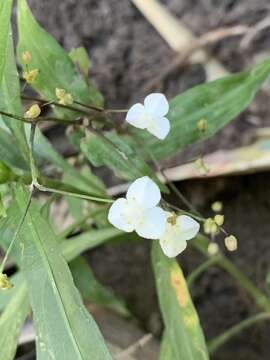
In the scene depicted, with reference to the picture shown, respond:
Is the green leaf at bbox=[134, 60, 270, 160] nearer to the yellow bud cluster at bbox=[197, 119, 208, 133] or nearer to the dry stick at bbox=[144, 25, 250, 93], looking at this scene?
the yellow bud cluster at bbox=[197, 119, 208, 133]

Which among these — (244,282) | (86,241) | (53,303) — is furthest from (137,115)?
(244,282)

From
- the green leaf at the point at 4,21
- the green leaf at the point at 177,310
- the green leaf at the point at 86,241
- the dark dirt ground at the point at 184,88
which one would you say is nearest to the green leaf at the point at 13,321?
the green leaf at the point at 86,241

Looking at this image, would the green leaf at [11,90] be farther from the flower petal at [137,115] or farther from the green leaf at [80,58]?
the green leaf at [80,58]

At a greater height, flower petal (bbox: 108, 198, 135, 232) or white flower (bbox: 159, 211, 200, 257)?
flower petal (bbox: 108, 198, 135, 232)

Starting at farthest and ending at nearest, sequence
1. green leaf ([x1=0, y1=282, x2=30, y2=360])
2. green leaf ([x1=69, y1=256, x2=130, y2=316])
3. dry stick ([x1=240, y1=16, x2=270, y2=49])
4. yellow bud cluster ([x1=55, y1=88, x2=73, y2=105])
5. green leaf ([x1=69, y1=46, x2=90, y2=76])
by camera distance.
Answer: dry stick ([x1=240, y1=16, x2=270, y2=49]), green leaf ([x1=69, y1=256, x2=130, y2=316]), green leaf ([x1=69, y1=46, x2=90, y2=76]), green leaf ([x1=0, y1=282, x2=30, y2=360]), yellow bud cluster ([x1=55, y1=88, x2=73, y2=105])

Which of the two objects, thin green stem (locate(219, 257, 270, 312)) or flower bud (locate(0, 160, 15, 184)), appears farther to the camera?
thin green stem (locate(219, 257, 270, 312))

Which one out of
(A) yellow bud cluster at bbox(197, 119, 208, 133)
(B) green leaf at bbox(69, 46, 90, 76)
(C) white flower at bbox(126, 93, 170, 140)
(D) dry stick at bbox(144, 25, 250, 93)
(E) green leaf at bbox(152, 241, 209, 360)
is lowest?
(E) green leaf at bbox(152, 241, 209, 360)

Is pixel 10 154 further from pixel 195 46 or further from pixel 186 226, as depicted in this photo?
pixel 195 46

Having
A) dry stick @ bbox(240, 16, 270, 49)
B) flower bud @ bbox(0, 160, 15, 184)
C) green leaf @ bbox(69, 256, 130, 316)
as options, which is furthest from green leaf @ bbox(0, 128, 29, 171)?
dry stick @ bbox(240, 16, 270, 49)

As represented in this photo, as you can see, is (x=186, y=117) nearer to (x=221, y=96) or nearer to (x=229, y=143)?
(x=221, y=96)
